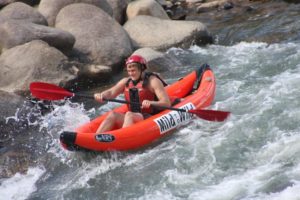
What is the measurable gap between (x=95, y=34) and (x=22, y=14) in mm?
1529

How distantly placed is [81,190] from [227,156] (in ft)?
5.62

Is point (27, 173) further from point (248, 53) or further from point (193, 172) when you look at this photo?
point (248, 53)

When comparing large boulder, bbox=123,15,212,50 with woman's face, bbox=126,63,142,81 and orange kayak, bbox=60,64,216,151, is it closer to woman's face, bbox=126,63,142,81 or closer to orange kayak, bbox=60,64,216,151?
orange kayak, bbox=60,64,216,151

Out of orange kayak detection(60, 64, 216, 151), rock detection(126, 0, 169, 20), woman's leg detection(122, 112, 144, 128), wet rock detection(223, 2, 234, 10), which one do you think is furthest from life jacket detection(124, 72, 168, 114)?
wet rock detection(223, 2, 234, 10)

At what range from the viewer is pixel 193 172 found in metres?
5.63

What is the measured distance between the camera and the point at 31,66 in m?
8.94

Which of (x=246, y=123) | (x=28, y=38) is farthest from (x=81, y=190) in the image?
(x=28, y=38)

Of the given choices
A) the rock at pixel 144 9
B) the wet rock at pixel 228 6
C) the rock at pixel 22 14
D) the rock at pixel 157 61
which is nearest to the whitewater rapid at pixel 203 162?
the rock at pixel 157 61

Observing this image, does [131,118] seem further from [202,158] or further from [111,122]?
[202,158]

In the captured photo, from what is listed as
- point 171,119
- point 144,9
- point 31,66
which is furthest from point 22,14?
point 171,119

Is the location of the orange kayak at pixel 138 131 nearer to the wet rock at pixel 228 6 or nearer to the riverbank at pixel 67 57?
the riverbank at pixel 67 57

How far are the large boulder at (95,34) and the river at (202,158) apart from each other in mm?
1536

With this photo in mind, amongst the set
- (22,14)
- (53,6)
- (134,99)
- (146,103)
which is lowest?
(53,6)

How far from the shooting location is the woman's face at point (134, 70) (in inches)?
261
